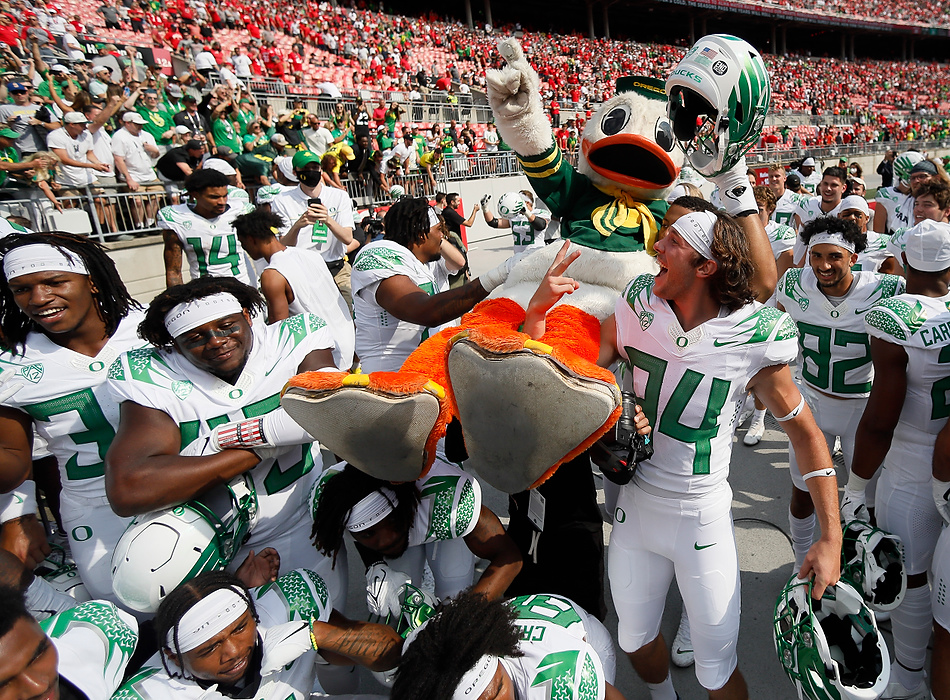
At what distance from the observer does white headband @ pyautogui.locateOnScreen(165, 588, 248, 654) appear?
5.07ft

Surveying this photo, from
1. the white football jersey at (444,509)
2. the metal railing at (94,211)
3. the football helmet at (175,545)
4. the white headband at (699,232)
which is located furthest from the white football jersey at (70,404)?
the metal railing at (94,211)

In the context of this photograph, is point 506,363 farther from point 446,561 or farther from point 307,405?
point 446,561

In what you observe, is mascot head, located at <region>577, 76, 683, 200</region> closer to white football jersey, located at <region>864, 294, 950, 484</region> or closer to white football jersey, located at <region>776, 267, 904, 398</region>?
white football jersey, located at <region>864, 294, 950, 484</region>

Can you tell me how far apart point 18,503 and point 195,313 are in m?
1.02

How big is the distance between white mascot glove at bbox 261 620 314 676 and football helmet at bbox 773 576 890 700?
1.47 metres

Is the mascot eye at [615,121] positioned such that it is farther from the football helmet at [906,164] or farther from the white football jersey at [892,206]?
the football helmet at [906,164]

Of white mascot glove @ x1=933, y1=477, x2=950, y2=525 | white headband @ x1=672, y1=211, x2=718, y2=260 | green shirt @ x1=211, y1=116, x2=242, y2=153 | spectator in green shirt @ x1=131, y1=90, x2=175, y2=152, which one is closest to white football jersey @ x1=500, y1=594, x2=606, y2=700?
white headband @ x1=672, y1=211, x2=718, y2=260

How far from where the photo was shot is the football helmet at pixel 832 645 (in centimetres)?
160

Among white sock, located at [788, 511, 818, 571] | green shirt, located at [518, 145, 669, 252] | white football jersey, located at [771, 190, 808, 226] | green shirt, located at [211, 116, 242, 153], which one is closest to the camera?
green shirt, located at [518, 145, 669, 252]

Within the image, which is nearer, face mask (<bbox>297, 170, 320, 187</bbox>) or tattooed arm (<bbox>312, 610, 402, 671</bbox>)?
tattooed arm (<bbox>312, 610, 402, 671</bbox>)

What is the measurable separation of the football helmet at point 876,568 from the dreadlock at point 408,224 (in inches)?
93.5

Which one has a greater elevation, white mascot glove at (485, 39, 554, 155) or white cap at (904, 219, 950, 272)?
white mascot glove at (485, 39, 554, 155)

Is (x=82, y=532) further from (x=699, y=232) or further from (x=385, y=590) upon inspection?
(x=699, y=232)

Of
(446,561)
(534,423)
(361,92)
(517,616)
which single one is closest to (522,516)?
(446,561)
